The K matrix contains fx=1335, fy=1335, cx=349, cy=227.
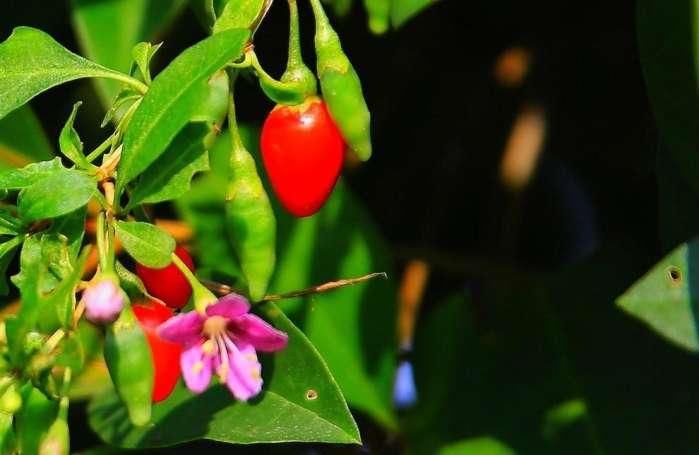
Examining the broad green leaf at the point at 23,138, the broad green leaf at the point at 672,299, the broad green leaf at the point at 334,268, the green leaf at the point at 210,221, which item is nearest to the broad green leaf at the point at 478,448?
the broad green leaf at the point at 334,268

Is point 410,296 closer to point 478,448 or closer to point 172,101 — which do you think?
point 478,448

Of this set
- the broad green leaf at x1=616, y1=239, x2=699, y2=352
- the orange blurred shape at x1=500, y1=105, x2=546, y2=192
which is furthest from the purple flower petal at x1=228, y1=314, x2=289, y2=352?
the orange blurred shape at x1=500, y1=105, x2=546, y2=192

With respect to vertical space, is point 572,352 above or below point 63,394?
below

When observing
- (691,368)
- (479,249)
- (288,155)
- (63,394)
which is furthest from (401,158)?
(63,394)

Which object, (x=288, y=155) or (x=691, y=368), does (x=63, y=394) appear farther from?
(x=691, y=368)

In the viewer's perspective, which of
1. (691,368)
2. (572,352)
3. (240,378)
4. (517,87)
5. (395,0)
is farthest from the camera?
(517,87)

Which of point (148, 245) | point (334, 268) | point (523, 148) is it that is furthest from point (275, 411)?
point (523, 148)

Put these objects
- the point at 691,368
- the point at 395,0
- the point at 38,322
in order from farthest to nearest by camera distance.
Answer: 1. the point at 691,368
2. the point at 395,0
3. the point at 38,322
